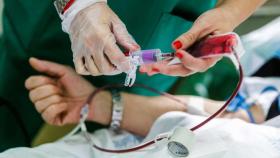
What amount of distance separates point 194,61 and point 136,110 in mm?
403

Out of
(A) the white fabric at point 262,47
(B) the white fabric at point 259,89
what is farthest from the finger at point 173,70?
(A) the white fabric at point 262,47

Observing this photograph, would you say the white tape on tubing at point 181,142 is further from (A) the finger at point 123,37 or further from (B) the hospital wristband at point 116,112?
(B) the hospital wristband at point 116,112

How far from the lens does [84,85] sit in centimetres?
89

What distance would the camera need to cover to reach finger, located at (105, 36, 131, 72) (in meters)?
0.53

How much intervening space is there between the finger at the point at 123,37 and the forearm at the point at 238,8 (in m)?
0.15

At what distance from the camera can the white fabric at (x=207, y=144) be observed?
2.16 feet

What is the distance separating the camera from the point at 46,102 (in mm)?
866

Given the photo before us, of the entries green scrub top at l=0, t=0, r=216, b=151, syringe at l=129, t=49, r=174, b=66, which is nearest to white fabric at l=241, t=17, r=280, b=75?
green scrub top at l=0, t=0, r=216, b=151

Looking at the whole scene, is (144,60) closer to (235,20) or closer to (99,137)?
(235,20)

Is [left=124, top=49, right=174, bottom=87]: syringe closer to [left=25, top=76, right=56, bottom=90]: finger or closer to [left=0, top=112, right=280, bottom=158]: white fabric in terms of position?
[left=0, top=112, right=280, bottom=158]: white fabric

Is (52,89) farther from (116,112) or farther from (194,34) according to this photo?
(194,34)

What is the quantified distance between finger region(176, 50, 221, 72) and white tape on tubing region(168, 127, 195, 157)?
0.10 m

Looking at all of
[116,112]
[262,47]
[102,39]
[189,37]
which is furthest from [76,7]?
[262,47]

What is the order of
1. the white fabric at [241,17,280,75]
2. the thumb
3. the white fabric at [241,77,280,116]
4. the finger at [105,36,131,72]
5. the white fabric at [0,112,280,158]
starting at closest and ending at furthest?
the finger at [105,36,131,72] → the white fabric at [0,112,280,158] → the thumb → the white fabric at [241,77,280,116] → the white fabric at [241,17,280,75]
